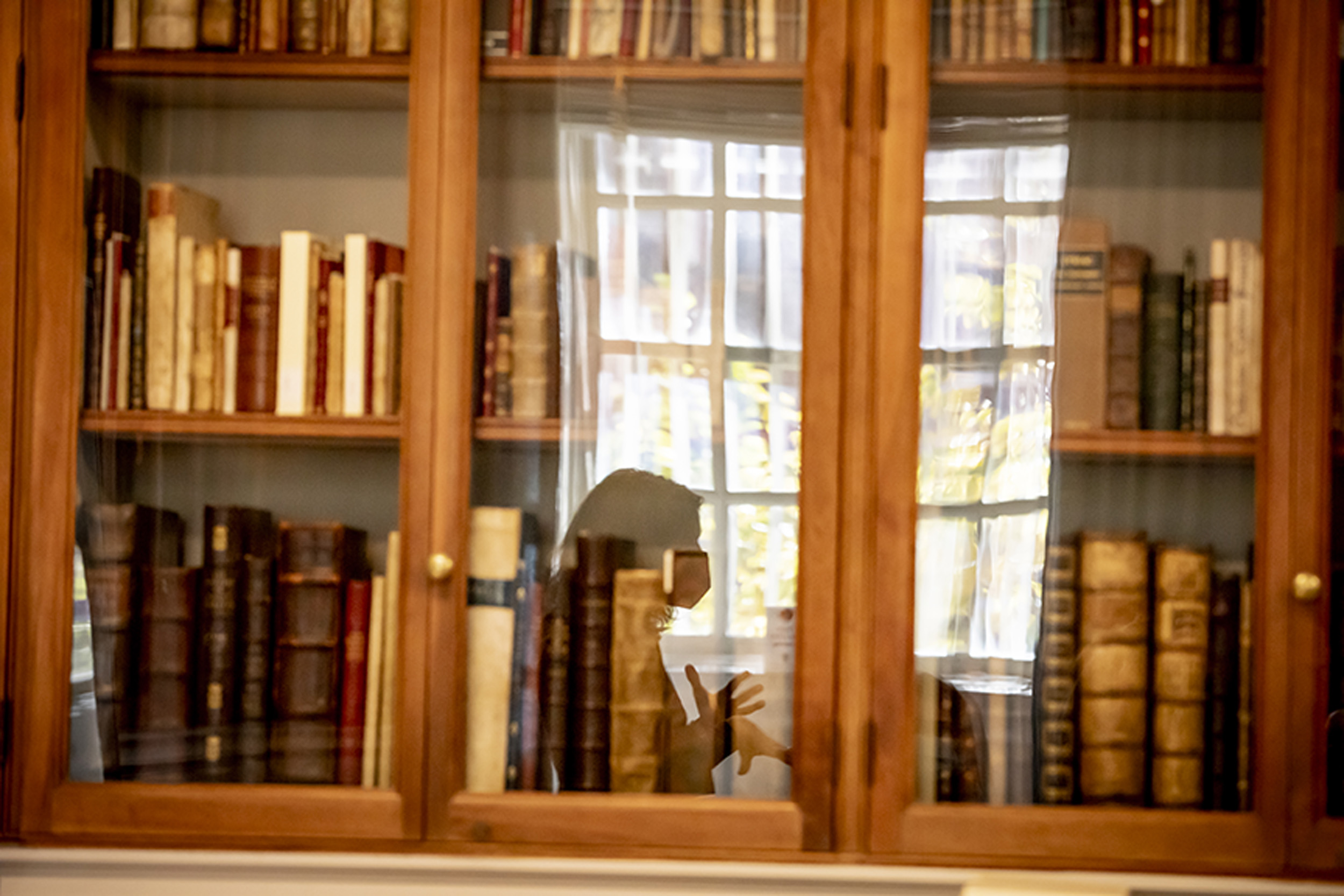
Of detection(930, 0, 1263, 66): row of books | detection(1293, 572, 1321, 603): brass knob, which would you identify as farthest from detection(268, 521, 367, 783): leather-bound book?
detection(1293, 572, 1321, 603): brass knob

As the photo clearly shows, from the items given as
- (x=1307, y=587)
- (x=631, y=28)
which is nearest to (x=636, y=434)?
(x=631, y=28)

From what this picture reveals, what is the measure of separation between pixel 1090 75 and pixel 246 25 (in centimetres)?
119

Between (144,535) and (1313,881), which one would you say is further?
(144,535)

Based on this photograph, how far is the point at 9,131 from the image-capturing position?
1.46 meters

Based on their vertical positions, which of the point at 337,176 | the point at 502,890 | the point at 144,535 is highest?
the point at 337,176

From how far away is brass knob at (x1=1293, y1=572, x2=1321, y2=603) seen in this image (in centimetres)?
138

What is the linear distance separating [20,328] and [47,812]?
66 cm

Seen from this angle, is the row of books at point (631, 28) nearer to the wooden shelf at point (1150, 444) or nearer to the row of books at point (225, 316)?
the row of books at point (225, 316)

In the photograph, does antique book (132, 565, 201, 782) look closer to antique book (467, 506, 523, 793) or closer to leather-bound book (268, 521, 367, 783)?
leather-bound book (268, 521, 367, 783)

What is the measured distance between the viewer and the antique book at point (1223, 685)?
1404 mm

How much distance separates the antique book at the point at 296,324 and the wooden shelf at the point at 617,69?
0.35m

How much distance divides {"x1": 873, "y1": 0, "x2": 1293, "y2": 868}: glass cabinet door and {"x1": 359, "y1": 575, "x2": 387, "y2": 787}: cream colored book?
0.67m

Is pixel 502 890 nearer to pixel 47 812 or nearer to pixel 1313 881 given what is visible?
pixel 47 812

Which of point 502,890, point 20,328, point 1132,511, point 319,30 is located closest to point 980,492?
point 1132,511
